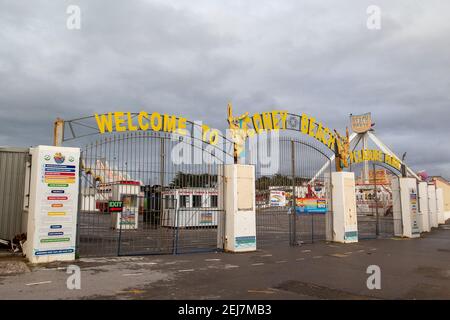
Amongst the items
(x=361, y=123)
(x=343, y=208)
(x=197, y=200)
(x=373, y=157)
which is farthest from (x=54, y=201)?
(x=361, y=123)

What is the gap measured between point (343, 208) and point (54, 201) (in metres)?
11.4

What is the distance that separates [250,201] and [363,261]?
13.3ft

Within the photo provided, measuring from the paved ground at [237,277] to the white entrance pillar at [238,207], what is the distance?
27.8 inches

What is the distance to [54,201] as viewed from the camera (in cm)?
1024

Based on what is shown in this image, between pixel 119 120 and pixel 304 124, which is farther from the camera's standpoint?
pixel 304 124

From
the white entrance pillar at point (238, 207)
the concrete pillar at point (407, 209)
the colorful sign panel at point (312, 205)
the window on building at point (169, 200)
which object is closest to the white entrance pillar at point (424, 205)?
the concrete pillar at point (407, 209)

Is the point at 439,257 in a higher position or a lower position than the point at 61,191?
lower

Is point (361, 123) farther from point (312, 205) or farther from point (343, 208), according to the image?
point (343, 208)

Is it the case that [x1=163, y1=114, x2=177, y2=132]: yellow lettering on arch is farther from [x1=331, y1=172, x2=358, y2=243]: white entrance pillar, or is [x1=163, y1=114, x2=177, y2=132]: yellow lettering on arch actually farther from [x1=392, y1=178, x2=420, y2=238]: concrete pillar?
[x1=392, y1=178, x2=420, y2=238]: concrete pillar

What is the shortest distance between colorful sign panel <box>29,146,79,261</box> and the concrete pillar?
16.3 meters

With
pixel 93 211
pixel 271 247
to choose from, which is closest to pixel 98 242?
pixel 93 211

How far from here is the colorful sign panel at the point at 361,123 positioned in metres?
57.4

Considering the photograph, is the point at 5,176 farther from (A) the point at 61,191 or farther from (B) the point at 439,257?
(B) the point at 439,257
